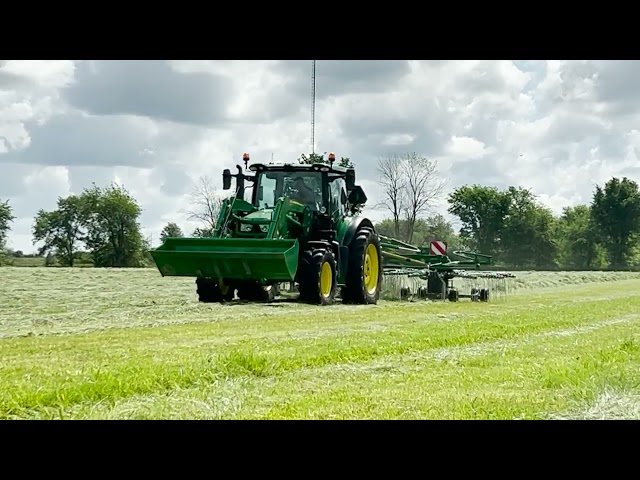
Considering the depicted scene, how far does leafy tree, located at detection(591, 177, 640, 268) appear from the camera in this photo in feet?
109

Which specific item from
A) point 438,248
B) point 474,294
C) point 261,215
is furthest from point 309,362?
point 438,248

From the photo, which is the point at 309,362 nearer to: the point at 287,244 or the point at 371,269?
the point at 287,244

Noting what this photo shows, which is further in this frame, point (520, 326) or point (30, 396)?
point (520, 326)

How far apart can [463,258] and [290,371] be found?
13.6 m

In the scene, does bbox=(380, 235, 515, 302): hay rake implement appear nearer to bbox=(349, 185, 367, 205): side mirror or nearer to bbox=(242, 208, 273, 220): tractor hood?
bbox=(349, 185, 367, 205): side mirror

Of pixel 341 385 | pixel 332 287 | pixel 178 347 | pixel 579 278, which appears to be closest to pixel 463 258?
pixel 332 287

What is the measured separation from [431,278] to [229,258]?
6394 millimetres

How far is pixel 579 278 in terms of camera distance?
2750 centimetres

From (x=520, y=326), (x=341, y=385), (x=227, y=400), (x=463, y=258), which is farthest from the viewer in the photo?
(x=463, y=258)

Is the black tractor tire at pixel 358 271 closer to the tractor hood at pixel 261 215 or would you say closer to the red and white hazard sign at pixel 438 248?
the tractor hood at pixel 261 215

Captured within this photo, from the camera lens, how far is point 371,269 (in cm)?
1566

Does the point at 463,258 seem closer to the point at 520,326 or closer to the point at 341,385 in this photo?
the point at 520,326
